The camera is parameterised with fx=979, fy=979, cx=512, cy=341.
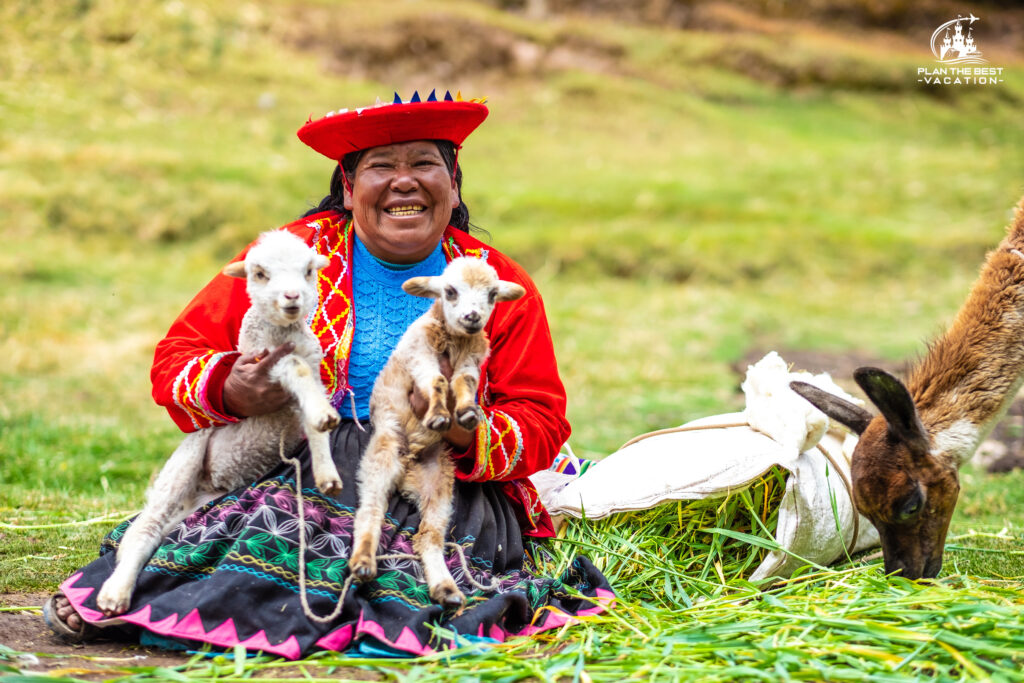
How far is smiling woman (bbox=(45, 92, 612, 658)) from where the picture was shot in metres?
2.93

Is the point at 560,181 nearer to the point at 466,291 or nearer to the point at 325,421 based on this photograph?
the point at 466,291

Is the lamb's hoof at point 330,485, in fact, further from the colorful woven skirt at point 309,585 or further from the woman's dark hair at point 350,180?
the woman's dark hair at point 350,180

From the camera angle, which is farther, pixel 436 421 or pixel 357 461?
pixel 357 461

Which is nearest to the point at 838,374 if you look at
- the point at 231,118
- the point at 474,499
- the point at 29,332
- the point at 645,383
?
the point at 645,383

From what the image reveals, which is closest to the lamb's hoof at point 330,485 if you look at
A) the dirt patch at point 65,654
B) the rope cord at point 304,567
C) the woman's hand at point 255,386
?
the rope cord at point 304,567

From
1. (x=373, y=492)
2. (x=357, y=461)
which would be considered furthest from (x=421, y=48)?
(x=373, y=492)

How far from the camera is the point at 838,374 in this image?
8.61 m

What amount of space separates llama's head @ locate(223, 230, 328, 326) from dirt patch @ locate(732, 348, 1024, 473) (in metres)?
2.76

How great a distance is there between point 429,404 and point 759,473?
1.36m

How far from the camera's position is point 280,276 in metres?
2.98

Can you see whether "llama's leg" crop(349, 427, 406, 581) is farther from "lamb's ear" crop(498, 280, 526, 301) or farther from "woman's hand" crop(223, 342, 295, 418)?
"lamb's ear" crop(498, 280, 526, 301)

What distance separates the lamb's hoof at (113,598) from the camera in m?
2.92

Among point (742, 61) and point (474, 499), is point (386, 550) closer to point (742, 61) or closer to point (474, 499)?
point (474, 499)

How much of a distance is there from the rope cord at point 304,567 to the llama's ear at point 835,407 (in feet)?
4.56
